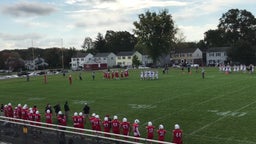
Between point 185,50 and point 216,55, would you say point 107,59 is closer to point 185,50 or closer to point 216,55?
point 185,50

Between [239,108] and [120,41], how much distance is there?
122m

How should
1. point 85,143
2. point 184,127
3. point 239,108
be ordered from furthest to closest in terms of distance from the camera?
1. point 239,108
2. point 184,127
3. point 85,143

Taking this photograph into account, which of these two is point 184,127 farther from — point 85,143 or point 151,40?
point 151,40

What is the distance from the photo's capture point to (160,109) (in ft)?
82.1

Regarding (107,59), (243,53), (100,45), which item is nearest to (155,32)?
(243,53)

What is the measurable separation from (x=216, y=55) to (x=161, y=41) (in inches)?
1051

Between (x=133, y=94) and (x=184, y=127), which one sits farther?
(x=133, y=94)

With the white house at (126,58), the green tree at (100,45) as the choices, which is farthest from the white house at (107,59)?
the green tree at (100,45)

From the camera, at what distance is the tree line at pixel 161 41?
8681cm

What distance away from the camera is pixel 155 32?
87.1 meters

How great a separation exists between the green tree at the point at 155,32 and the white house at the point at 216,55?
22579mm

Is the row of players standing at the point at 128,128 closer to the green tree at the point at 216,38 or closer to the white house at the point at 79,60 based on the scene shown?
the green tree at the point at 216,38

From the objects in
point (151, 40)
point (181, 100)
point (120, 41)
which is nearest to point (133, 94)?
point (181, 100)

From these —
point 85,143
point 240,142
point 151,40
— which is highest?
point 151,40
